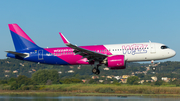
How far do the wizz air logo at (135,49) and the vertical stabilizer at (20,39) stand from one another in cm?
1604

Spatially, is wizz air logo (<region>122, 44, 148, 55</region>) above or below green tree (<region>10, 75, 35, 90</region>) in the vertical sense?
above

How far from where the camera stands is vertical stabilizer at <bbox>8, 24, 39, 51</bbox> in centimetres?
4703

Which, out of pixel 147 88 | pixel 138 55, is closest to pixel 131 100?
pixel 147 88

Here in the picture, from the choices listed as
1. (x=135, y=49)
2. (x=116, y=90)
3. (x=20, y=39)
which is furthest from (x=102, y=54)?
(x=116, y=90)

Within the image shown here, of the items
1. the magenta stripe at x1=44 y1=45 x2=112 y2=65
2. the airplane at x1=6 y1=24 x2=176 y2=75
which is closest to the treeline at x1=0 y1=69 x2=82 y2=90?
the airplane at x1=6 y1=24 x2=176 y2=75

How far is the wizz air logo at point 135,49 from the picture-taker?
135 ft

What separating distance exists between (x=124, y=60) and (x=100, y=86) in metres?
52.4

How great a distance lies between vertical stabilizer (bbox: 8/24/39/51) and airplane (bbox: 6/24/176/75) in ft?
5.34

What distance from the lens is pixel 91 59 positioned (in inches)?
1654

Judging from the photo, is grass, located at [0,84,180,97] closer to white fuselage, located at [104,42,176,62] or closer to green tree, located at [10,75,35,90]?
green tree, located at [10,75,35,90]

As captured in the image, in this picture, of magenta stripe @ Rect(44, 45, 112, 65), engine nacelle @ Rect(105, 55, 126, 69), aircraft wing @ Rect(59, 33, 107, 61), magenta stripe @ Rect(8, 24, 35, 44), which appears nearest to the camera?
aircraft wing @ Rect(59, 33, 107, 61)

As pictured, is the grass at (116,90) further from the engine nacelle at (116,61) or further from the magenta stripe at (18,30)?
the engine nacelle at (116,61)

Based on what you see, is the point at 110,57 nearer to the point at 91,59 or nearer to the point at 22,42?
the point at 91,59

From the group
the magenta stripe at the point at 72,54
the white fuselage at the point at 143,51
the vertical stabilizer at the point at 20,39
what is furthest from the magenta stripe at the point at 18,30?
the white fuselage at the point at 143,51
